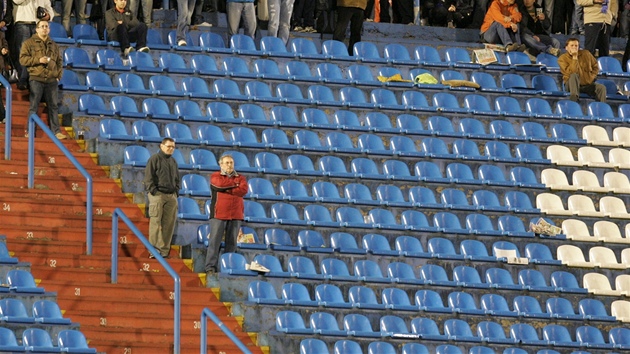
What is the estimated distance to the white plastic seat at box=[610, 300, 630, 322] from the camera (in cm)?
1931

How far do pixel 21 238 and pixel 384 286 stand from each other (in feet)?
13.1

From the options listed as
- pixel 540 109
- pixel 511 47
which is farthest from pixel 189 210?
pixel 511 47

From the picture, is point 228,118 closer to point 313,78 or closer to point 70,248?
point 313,78

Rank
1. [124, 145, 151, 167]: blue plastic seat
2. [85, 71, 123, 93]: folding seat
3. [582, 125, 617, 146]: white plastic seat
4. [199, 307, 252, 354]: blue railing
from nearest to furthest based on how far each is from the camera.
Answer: [199, 307, 252, 354]: blue railing, [124, 145, 151, 167]: blue plastic seat, [85, 71, 123, 93]: folding seat, [582, 125, 617, 146]: white plastic seat

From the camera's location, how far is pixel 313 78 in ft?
71.9

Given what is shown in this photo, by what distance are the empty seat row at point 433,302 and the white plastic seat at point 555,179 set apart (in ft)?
7.25

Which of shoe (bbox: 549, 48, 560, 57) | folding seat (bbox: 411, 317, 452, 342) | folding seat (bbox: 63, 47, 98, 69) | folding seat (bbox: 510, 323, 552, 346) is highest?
folding seat (bbox: 63, 47, 98, 69)

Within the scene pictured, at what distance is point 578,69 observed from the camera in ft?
76.0

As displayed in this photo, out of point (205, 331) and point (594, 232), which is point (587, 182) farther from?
point (205, 331)

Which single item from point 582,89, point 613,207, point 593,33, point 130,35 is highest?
point 130,35

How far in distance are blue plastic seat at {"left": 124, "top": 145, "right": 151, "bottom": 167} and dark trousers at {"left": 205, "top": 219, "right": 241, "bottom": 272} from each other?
1.67m

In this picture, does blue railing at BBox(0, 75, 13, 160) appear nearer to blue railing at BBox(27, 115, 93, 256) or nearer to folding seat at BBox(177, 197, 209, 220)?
blue railing at BBox(27, 115, 93, 256)

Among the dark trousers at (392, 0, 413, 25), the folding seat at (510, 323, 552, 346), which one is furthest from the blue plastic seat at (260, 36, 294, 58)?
the folding seat at (510, 323, 552, 346)

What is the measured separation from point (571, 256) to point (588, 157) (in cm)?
228
